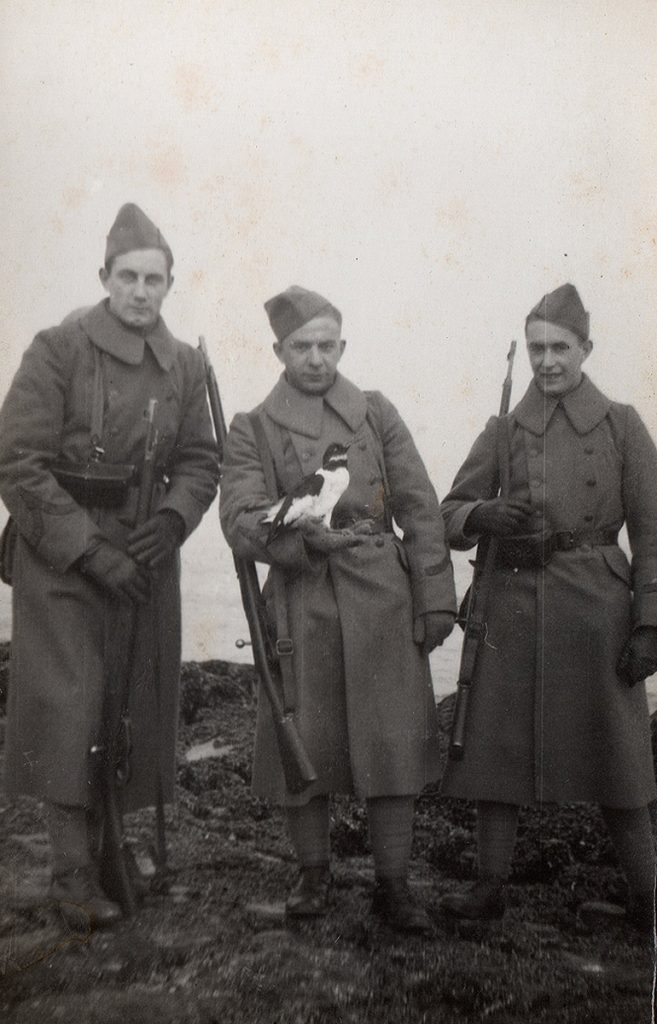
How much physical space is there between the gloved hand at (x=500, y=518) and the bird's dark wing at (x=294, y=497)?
50cm

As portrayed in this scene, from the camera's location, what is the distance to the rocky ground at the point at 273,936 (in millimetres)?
3131

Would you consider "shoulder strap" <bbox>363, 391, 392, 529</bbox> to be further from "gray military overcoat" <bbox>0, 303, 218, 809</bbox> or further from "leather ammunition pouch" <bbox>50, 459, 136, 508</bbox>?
"leather ammunition pouch" <bbox>50, 459, 136, 508</bbox>

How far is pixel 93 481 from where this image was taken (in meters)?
3.26

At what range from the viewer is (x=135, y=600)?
130 inches

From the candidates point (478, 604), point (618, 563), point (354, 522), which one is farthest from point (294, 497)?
point (618, 563)

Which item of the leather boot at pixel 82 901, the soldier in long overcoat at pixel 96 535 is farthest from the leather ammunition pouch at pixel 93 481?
the leather boot at pixel 82 901

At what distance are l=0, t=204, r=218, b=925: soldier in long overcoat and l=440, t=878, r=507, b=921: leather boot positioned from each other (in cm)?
92

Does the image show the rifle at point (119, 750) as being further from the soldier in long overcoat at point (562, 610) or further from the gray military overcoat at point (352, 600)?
the soldier in long overcoat at point (562, 610)

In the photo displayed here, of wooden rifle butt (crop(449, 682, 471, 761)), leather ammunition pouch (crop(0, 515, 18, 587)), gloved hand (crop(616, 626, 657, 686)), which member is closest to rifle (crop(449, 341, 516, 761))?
wooden rifle butt (crop(449, 682, 471, 761))

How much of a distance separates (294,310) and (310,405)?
300 mm

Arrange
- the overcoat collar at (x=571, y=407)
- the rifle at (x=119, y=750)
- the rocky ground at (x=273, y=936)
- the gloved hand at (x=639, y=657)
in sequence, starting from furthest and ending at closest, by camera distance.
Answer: the overcoat collar at (x=571, y=407), the gloved hand at (x=639, y=657), the rifle at (x=119, y=750), the rocky ground at (x=273, y=936)

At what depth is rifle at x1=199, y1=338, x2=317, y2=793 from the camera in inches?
125

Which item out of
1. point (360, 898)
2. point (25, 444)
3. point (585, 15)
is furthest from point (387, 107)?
point (360, 898)

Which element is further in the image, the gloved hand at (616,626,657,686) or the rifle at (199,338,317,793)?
the gloved hand at (616,626,657,686)
